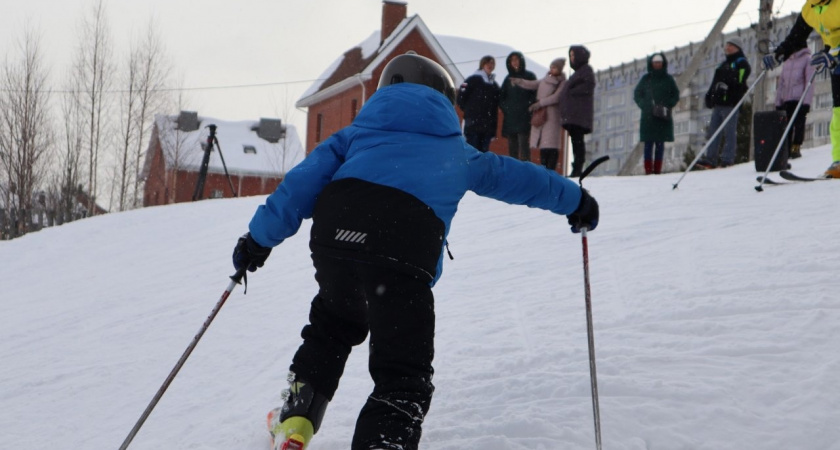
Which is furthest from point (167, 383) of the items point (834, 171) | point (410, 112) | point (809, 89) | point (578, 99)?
point (578, 99)

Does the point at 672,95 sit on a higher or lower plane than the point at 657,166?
A: higher

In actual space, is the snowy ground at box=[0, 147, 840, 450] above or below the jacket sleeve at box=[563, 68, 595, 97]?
below

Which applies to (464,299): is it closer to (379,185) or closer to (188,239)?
(379,185)

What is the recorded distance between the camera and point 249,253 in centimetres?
297

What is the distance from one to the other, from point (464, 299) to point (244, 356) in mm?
1497

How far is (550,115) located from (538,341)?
6.80m

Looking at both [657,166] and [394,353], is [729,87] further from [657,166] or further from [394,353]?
[394,353]

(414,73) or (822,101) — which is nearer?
(414,73)

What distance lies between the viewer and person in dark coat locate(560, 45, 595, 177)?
9.78 m

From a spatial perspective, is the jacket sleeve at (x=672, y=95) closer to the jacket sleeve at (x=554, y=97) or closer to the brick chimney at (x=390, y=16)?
the jacket sleeve at (x=554, y=97)

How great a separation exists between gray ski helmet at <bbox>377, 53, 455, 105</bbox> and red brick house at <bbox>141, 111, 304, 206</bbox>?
112ft

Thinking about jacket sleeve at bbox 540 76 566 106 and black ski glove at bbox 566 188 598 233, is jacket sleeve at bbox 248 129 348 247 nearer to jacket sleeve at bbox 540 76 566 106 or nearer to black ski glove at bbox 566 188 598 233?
black ski glove at bbox 566 188 598 233

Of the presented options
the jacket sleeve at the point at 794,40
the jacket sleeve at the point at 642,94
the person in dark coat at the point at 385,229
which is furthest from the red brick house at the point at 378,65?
the person in dark coat at the point at 385,229

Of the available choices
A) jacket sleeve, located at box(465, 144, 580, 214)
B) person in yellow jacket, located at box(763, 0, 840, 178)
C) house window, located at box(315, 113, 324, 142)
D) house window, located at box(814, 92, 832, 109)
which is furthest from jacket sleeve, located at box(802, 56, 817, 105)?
house window, located at box(814, 92, 832, 109)
